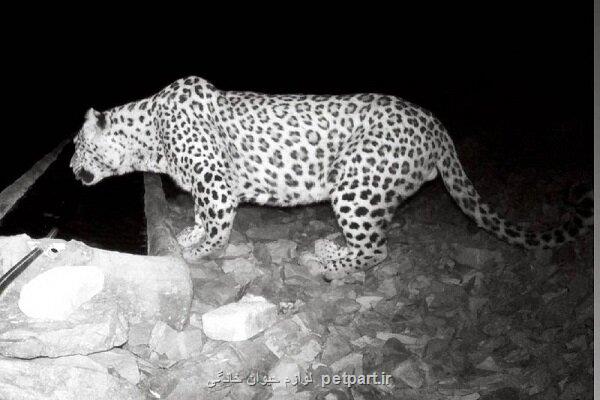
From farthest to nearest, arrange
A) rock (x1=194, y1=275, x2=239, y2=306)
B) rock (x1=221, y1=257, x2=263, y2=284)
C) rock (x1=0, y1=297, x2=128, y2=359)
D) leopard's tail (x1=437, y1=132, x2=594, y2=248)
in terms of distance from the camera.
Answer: rock (x1=221, y1=257, x2=263, y2=284), rock (x1=194, y1=275, x2=239, y2=306), leopard's tail (x1=437, y1=132, x2=594, y2=248), rock (x1=0, y1=297, x2=128, y2=359)

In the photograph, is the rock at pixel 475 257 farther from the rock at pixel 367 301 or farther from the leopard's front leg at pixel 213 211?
the leopard's front leg at pixel 213 211

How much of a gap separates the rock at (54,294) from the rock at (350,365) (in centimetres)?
190

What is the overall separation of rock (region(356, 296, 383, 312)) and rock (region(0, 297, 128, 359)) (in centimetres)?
211

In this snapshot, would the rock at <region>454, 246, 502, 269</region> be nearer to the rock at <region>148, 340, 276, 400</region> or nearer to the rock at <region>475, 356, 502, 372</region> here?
the rock at <region>475, 356, 502, 372</region>

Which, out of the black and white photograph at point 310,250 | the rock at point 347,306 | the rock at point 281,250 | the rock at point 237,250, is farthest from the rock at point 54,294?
the rock at point 281,250

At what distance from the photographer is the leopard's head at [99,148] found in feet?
18.5

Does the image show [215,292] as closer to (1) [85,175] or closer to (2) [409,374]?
(2) [409,374]

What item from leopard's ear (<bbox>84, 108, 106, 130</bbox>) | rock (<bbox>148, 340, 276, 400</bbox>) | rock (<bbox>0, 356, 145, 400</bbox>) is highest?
leopard's ear (<bbox>84, 108, 106, 130</bbox>)

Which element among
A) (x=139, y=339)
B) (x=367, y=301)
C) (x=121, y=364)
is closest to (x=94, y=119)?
(x=139, y=339)

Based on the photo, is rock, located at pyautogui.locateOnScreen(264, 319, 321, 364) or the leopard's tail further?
the leopard's tail

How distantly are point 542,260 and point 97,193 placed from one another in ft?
19.2

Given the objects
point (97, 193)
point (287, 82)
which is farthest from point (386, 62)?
point (97, 193)

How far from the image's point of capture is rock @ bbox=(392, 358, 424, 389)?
149 inches

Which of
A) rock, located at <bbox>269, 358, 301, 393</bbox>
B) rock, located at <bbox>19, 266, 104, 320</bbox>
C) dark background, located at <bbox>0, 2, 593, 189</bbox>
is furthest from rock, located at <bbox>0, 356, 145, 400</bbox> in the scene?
dark background, located at <bbox>0, 2, 593, 189</bbox>
